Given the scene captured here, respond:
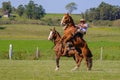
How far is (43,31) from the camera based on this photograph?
3794 inches

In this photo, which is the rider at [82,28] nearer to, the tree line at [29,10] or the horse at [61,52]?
the horse at [61,52]

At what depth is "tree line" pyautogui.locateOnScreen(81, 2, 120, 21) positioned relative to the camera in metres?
165

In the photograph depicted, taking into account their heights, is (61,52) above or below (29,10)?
above

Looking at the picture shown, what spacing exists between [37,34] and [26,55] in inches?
2130

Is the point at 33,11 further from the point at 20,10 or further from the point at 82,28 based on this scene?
the point at 82,28

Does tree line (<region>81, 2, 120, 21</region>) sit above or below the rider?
below

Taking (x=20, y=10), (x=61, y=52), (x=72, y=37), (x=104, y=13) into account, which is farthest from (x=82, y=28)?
(x=20, y=10)

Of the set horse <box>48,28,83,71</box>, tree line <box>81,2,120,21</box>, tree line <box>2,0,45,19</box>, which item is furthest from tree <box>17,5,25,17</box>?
horse <box>48,28,83,71</box>

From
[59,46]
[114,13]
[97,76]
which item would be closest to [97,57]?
[59,46]

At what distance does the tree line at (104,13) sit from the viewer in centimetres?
16538

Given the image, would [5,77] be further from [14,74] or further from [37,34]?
[37,34]

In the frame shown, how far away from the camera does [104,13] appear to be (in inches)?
6703

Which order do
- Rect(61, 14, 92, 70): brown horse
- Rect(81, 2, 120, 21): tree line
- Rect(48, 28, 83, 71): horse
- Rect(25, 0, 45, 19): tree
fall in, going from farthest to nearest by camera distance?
Rect(25, 0, 45, 19): tree < Rect(81, 2, 120, 21): tree line < Rect(48, 28, 83, 71): horse < Rect(61, 14, 92, 70): brown horse

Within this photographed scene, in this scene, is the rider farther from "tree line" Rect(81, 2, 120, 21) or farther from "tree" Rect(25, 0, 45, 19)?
"tree" Rect(25, 0, 45, 19)
